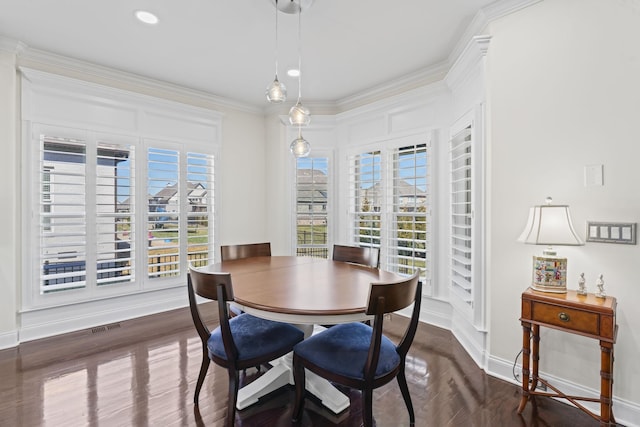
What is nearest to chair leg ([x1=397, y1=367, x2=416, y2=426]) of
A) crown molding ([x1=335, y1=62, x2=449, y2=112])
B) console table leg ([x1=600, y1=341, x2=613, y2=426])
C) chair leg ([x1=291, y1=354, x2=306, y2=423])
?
chair leg ([x1=291, y1=354, x2=306, y2=423])

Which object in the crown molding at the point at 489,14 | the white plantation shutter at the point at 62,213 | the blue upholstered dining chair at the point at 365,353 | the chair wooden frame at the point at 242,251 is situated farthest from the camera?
the white plantation shutter at the point at 62,213

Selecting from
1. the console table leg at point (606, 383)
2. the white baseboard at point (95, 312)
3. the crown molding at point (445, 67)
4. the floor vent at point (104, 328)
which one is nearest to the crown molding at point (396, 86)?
the crown molding at point (445, 67)

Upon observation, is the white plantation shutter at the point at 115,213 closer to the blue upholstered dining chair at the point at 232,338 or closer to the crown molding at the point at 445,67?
the blue upholstered dining chair at the point at 232,338

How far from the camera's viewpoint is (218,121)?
4406 millimetres

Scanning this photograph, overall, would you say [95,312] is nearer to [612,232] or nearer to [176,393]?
[176,393]

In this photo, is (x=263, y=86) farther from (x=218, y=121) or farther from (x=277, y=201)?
(x=277, y=201)

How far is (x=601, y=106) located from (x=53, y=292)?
4.75m

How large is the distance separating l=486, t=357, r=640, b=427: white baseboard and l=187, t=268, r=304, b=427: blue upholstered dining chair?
1.53 metres

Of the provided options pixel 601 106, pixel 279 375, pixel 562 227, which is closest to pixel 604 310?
pixel 562 227

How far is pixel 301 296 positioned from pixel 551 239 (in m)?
1.53

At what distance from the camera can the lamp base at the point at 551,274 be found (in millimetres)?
1988

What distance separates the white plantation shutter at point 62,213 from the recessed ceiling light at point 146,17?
5.05 feet

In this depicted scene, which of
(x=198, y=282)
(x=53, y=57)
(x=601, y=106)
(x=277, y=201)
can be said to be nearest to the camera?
(x=198, y=282)

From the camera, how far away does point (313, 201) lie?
4543mm
